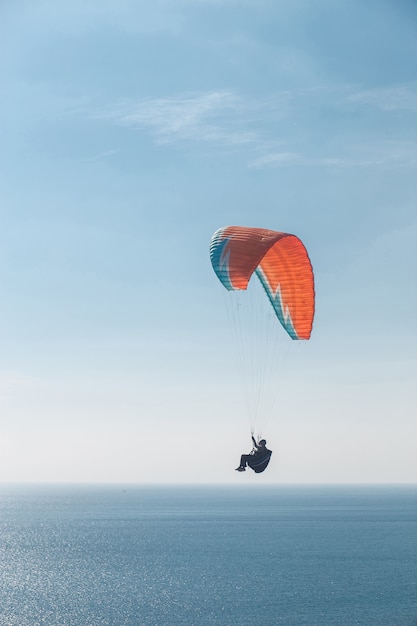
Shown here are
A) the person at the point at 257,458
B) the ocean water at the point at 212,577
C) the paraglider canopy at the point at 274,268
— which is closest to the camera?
the person at the point at 257,458

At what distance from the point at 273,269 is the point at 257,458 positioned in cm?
860

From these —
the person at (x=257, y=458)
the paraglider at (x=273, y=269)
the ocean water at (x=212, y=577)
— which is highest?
the paraglider at (x=273, y=269)

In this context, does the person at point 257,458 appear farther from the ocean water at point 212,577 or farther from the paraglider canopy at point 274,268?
the ocean water at point 212,577

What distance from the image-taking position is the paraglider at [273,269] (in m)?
29.3

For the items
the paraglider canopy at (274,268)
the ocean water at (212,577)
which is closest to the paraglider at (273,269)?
the paraglider canopy at (274,268)

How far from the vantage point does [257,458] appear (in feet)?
93.5

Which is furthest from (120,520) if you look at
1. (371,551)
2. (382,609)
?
(382,609)

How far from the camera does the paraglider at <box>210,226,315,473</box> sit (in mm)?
29281

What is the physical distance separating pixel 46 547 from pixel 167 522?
5540cm

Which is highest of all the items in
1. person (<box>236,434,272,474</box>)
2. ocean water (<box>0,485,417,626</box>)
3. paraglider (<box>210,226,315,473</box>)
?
paraglider (<box>210,226,315,473</box>)

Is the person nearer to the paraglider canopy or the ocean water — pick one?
the paraglider canopy

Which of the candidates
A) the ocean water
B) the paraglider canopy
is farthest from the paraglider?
the ocean water

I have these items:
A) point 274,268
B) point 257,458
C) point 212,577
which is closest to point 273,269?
point 274,268

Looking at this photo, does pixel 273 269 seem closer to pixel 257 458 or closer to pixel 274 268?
pixel 274 268
